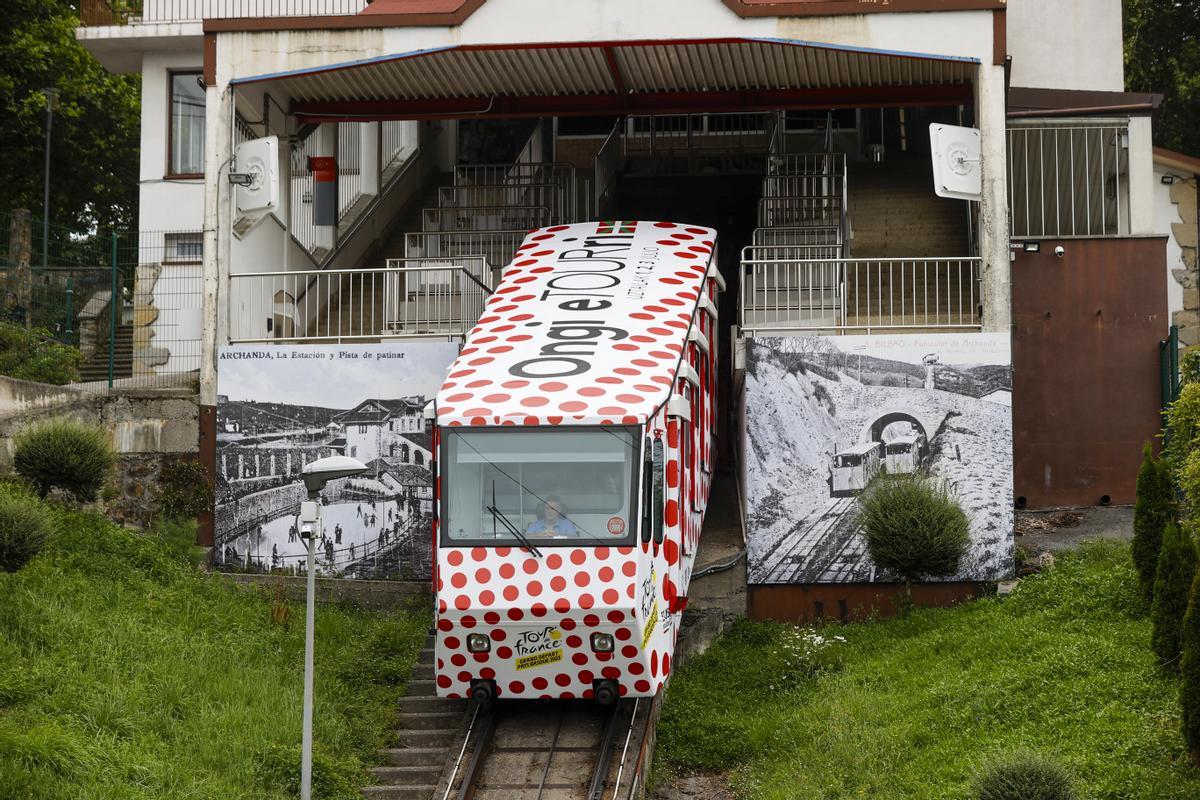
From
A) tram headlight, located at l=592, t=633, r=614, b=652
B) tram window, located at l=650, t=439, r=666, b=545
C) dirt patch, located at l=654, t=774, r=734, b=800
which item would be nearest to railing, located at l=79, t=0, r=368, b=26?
tram window, located at l=650, t=439, r=666, b=545

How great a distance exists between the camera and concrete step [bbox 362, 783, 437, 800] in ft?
51.4

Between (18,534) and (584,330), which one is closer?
(18,534)

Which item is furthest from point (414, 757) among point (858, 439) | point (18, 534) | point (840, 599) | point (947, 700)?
point (858, 439)

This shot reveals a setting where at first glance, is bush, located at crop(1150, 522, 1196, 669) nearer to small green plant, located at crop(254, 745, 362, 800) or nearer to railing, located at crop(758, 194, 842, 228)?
small green plant, located at crop(254, 745, 362, 800)

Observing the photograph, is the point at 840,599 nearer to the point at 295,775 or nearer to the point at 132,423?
the point at 295,775

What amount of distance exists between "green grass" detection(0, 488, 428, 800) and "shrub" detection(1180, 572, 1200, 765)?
299 inches

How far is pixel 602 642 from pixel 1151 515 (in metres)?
6.25

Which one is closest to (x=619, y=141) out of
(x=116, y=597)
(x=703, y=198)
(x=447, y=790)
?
(x=703, y=198)

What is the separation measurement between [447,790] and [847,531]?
7.54 meters

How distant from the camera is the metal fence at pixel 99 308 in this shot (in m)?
24.0

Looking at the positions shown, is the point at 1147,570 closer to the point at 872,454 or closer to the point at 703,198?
the point at 872,454

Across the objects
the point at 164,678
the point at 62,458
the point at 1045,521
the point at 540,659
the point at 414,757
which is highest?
the point at 62,458

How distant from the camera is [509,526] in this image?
1585 centimetres

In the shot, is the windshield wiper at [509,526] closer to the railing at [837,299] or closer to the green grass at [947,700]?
the green grass at [947,700]
